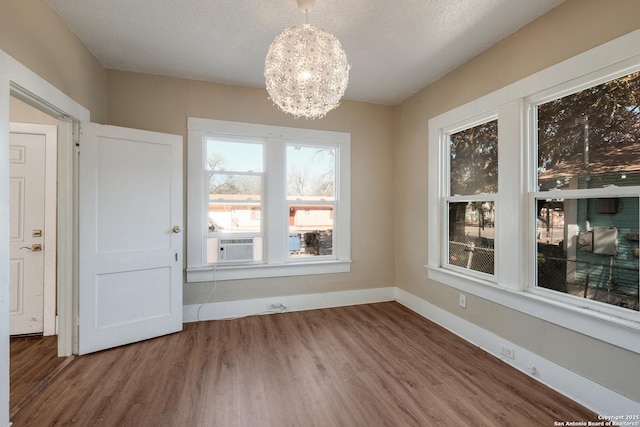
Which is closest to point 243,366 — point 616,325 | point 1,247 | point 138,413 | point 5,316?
point 138,413

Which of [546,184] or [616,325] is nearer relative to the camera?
[616,325]

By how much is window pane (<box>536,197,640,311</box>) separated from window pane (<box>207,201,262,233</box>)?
8.98ft

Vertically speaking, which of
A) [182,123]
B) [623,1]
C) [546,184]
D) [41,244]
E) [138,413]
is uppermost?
[623,1]

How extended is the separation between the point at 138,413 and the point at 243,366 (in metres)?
0.72

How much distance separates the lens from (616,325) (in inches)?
65.5

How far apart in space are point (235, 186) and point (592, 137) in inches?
124

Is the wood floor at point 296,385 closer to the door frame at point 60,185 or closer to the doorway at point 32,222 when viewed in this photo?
the door frame at point 60,185

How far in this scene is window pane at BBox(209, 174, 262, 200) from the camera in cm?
323

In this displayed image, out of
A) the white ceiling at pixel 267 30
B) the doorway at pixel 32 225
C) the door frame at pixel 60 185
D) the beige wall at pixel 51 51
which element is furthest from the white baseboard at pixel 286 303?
the white ceiling at pixel 267 30

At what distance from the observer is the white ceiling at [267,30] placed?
2006mm

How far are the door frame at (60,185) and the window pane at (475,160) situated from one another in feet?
11.3

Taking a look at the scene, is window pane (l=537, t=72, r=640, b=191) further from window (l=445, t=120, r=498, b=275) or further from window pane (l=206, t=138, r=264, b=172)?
window pane (l=206, t=138, r=264, b=172)

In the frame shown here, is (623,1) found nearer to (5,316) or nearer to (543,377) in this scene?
(543,377)

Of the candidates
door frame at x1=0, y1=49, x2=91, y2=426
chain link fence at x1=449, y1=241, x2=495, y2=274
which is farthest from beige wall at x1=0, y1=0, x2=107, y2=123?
chain link fence at x1=449, y1=241, x2=495, y2=274
